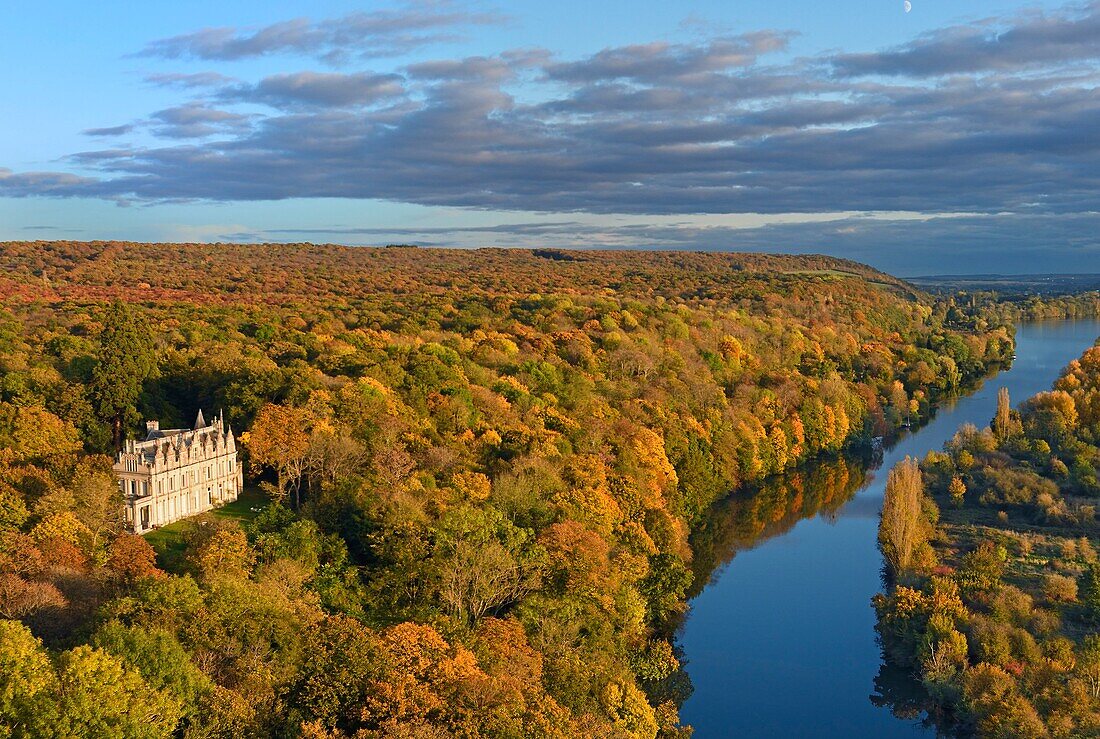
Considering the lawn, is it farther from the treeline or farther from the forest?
the treeline

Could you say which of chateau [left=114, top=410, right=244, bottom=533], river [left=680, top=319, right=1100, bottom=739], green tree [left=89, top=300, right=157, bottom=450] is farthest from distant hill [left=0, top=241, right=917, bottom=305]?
chateau [left=114, top=410, right=244, bottom=533]

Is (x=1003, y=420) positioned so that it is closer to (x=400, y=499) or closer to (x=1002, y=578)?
(x=1002, y=578)

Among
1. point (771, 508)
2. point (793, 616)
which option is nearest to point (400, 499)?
point (793, 616)

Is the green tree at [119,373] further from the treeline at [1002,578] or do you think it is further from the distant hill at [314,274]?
the distant hill at [314,274]

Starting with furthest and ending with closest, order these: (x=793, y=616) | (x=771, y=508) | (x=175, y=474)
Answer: (x=771, y=508) → (x=793, y=616) → (x=175, y=474)

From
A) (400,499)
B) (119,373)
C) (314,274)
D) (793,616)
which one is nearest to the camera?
(400,499)

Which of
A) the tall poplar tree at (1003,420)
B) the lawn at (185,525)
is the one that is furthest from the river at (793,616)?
the lawn at (185,525)

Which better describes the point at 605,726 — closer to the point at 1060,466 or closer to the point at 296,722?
the point at 296,722
